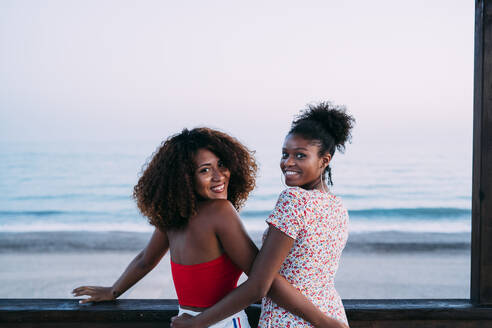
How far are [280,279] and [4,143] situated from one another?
59.8 ft

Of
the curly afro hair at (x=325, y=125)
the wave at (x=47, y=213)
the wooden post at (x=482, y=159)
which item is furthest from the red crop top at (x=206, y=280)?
the wave at (x=47, y=213)

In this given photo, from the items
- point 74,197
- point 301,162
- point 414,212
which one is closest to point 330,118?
point 301,162

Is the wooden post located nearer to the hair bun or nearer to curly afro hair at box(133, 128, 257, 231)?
the hair bun

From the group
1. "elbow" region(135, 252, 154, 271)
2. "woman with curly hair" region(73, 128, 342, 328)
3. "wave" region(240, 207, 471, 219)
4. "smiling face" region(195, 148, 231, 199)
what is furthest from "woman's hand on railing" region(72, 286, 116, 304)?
"wave" region(240, 207, 471, 219)

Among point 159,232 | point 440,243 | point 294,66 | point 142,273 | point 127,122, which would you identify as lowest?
point 440,243

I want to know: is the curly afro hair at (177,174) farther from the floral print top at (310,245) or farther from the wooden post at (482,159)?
the wooden post at (482,159)

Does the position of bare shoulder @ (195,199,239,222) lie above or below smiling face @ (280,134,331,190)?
below

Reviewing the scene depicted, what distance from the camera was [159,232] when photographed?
1.76 meters

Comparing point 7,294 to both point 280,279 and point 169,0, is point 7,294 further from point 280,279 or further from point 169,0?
point 169,0

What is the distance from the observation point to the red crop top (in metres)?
1.52

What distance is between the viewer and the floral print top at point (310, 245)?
1450mm

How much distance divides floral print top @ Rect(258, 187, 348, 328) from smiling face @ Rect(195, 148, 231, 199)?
0.82 feet

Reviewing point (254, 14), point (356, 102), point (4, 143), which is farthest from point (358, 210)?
point (4, 143)

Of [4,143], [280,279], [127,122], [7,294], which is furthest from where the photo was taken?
[4,143]
